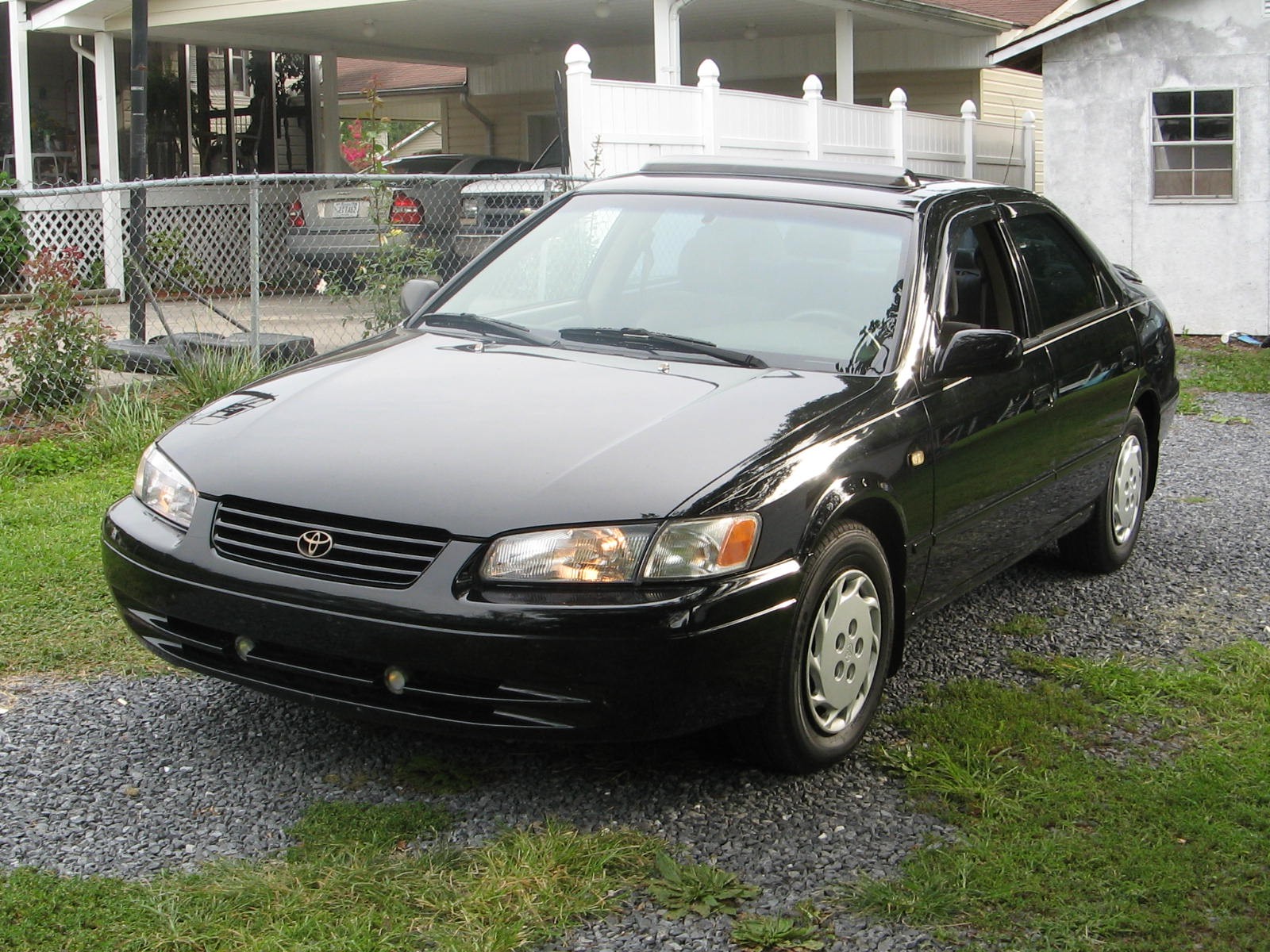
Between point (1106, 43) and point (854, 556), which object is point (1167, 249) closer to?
point (1106, 43)

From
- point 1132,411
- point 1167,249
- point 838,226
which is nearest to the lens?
point 838,226

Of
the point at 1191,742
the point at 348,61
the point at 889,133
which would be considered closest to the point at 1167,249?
the point at 889,133

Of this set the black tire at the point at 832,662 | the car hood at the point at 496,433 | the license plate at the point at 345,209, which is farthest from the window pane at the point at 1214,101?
the black tire at the point at 832,662

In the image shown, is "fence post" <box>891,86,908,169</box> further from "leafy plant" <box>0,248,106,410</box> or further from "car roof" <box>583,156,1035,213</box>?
"car roof" <box>583,156,1035,213</box>

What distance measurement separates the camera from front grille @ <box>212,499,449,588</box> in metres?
3.47

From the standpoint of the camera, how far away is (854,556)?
3910mm

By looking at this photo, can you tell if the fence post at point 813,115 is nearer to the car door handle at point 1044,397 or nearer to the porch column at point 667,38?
the porch column at point 667,38

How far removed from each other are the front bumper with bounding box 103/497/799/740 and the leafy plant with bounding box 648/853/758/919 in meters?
0.33

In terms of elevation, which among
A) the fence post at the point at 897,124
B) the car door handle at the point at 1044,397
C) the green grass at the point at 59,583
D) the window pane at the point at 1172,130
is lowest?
the green grass at the point at 59,583

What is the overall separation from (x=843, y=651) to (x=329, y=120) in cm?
1912

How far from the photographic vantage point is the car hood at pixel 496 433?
3.50 metres

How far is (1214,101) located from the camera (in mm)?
14383

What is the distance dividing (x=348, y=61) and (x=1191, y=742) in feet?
97.3

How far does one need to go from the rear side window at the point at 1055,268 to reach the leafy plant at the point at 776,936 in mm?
2785
